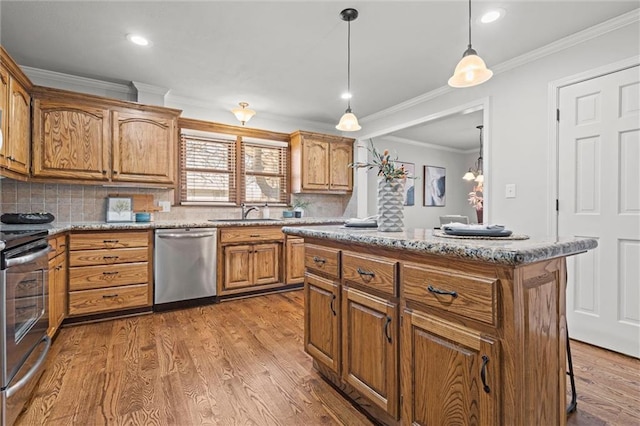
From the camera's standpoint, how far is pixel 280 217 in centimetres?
488

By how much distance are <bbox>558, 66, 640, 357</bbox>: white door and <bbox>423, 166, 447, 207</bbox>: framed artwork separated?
422 cm

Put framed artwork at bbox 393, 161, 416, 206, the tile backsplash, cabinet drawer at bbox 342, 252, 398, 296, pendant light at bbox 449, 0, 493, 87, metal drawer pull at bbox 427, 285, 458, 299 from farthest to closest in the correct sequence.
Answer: framed artwork at bbox 393, 161, 416, 206 < the tile backsplash < pendant light at bbox 449, 0, 493, 87 < cabinet drawer at bbox 342, 252, 398, 296 < metal drawer pull at bbox 427, 285, 458, 299

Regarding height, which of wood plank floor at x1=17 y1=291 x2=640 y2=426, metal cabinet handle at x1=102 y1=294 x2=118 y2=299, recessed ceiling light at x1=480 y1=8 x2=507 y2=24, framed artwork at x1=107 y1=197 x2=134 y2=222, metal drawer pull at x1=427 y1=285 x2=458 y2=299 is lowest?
wood plank floor at x1=17 y1=291 x2=640 y2=426

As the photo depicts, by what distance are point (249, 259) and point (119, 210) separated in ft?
5.12

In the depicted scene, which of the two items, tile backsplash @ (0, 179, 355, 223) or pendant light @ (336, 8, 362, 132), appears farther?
tile backsplash @ (0, 179, 355, 223)

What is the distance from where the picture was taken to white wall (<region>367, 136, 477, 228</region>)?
6.21 meters

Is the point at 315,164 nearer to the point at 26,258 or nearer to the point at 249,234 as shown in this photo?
the point at 249,234

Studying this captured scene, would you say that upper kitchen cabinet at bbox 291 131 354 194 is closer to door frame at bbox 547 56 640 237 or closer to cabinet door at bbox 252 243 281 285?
cabinet door at bbox 252 243 281 285

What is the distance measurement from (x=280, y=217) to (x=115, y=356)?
2896mm

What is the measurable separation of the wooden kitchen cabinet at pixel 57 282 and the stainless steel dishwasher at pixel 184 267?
0.74m

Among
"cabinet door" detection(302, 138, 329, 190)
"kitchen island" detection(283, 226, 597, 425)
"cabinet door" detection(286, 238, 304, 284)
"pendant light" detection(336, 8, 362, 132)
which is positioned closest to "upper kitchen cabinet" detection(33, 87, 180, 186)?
"cabinet door" detection(286, 238, 304, 284)

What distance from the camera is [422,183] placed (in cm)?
686

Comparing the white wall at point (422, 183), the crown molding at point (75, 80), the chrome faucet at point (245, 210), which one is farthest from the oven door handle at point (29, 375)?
the white wall at point (422, 183)

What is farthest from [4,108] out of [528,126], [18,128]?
[528,126]
